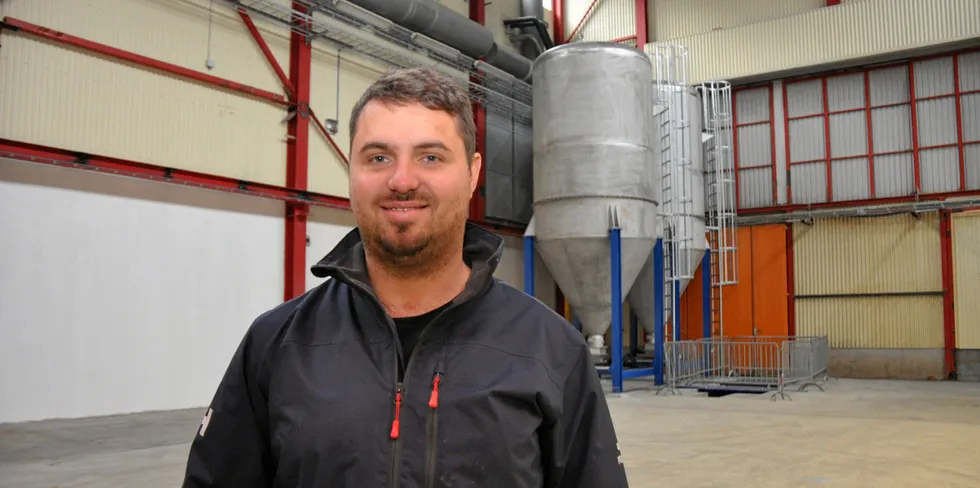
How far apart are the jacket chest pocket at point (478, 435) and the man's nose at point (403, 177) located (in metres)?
0.54

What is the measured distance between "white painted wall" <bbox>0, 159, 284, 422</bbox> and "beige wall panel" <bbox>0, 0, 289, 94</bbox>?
2344mm

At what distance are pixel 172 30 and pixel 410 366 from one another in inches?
513

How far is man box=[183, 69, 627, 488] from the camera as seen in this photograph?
74.7 inches

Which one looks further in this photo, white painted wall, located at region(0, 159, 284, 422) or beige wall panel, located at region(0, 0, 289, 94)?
beige wall panel, located at region(0, 0, 289, 94)

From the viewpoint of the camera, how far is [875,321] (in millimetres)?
19688

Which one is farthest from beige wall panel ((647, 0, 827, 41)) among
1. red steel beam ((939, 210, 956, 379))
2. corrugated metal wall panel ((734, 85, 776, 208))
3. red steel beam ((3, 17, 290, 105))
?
red steel beam ((3, 17, 290, 105))

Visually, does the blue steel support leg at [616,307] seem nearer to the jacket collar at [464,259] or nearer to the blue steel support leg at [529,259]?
the blue steel support leg at [529,259]

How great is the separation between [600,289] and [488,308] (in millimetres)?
14579

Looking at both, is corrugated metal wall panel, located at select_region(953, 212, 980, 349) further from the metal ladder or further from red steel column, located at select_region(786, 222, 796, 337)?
the metal ladder

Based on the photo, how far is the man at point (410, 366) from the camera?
74.7 inches

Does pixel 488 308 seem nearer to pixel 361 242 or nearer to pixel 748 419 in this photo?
pixel 361 242

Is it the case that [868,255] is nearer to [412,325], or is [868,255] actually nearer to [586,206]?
[586,206]

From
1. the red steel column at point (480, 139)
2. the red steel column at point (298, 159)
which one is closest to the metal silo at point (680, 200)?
the red steel column at point (480, 139)

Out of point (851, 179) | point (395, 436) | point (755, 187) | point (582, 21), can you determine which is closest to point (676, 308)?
point (755, 187)
